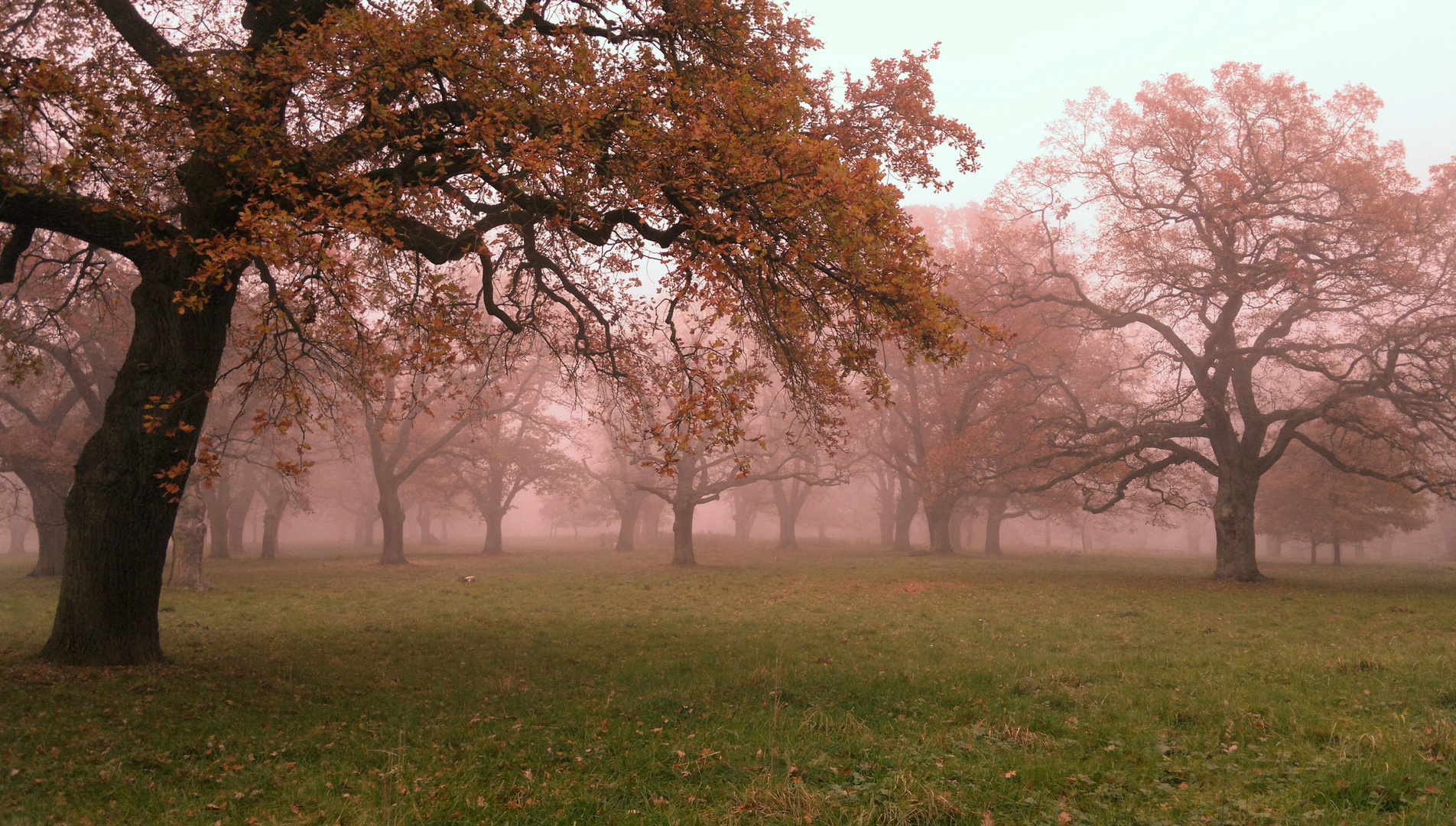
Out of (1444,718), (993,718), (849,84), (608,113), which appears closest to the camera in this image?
(1444,718)

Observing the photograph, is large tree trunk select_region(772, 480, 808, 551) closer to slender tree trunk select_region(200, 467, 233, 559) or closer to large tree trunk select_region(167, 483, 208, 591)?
slender tree trunk select_region(200, 467, 233, 559)

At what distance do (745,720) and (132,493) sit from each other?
26.6 feet

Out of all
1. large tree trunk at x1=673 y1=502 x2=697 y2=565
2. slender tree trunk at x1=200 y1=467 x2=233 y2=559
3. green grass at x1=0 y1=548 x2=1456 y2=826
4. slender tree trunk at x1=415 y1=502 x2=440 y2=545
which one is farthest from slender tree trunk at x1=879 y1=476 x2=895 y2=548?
slender tree trunk at x1=200 y1=467 x2=233 y2=559

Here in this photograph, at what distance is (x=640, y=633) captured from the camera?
45.8 feet

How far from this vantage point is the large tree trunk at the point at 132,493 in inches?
361

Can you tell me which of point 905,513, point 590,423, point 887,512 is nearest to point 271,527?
point 590,423

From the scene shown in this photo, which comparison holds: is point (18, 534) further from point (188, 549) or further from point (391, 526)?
point (188, 549)

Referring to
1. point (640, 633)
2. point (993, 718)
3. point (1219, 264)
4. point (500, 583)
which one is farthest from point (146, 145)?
point (1219, 264)

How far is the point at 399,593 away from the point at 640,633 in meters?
10.4

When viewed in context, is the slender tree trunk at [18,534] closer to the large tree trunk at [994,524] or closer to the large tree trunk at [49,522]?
the large tree trunk at [49,522]

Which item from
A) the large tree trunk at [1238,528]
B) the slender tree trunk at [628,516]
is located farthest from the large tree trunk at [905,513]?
the large tree trunk at [1238,528]

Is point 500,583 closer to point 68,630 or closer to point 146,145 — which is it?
point 68,630

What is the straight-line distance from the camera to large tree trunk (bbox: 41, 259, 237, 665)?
917 cm

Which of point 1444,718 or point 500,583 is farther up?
point 1444,718
